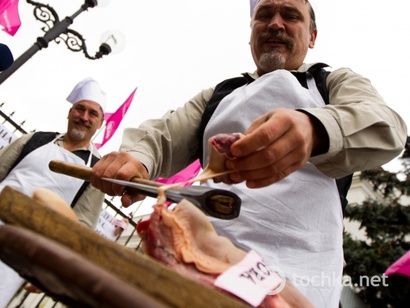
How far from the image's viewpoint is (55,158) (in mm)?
2984

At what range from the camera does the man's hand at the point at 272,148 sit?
0.85m

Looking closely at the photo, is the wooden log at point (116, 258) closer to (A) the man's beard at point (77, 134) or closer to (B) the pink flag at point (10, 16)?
(A) the man's beard at point (77, 134)

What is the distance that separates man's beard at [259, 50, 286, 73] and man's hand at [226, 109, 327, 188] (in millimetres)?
821

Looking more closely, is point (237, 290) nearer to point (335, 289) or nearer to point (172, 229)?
point (172, 229)

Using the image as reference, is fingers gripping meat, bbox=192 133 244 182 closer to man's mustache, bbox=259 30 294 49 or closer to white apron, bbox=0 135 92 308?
man's mustache, bbox=259 30 294 49

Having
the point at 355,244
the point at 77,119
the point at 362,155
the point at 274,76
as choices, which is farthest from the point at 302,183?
the point at 355,244

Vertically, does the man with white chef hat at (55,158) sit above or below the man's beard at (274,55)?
below

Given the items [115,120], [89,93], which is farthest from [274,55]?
[115,120]

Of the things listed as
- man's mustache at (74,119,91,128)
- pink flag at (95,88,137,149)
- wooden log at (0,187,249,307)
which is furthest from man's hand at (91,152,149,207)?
pink flag at (95,88,137,149)

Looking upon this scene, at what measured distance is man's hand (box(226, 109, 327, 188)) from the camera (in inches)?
33.6

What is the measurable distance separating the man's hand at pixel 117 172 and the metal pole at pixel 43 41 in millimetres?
3302

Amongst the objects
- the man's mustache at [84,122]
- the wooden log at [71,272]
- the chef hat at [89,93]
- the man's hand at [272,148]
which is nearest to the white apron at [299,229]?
the man's hand at [272,148]

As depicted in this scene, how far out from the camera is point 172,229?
33.1 inches

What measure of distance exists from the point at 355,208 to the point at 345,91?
9948 mm
